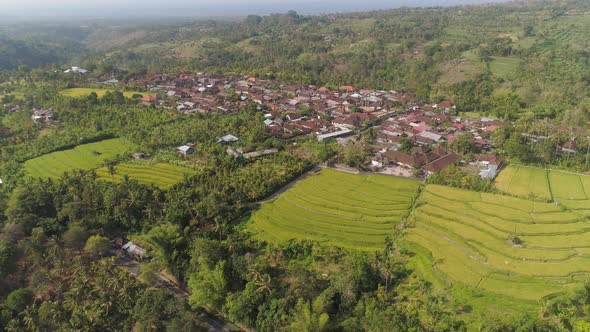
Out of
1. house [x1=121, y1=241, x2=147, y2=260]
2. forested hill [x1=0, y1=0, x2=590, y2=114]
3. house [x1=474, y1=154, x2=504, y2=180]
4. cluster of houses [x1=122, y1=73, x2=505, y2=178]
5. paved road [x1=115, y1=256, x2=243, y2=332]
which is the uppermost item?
forested hill [x1=0, y1=0, x2=590, y2=114]

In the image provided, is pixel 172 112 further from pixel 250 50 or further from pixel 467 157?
pixel 250 50

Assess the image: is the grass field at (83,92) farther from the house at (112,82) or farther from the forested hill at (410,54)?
the forested hill at (410,54)

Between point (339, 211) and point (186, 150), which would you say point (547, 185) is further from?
point (186, 150)

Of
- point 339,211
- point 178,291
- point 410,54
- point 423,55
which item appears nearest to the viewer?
point 178,291

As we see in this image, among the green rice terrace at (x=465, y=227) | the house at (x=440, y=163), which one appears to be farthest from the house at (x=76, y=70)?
the house at (x=440, y=163)

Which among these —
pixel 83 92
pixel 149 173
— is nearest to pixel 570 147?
pixel 149 173

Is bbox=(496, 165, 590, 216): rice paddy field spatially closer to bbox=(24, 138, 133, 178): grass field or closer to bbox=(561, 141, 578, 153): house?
bbox=(561, 141, 578, 153): house

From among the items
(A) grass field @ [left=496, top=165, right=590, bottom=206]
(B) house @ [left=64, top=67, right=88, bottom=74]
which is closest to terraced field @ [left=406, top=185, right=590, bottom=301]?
(A) grass field @ [left=496, top=165, right=590, bottom=206]

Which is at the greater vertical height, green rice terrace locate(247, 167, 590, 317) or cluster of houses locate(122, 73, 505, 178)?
cluster of houses locate(122, 73, 505, 178)
